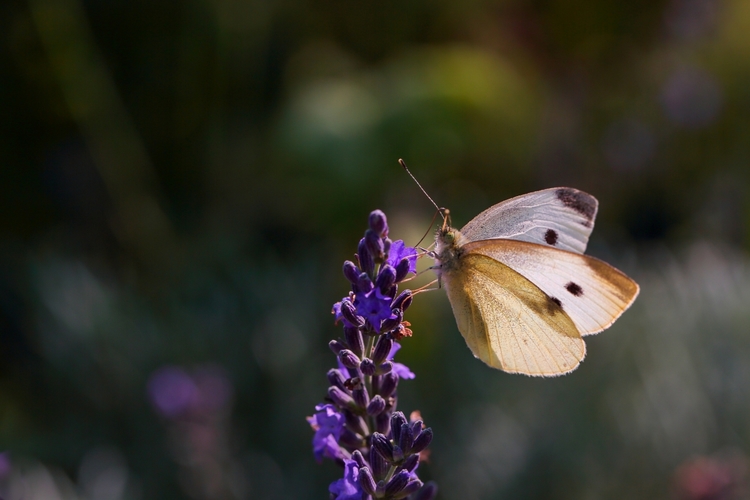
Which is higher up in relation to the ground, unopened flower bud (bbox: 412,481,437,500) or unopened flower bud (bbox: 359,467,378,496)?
unopened flower bud (bbox: 412,481,437,500)

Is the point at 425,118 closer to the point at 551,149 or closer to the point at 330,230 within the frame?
the point at 330,230

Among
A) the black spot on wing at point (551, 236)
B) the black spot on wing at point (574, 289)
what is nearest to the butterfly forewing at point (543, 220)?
the black spot on wing at point (551, 236)

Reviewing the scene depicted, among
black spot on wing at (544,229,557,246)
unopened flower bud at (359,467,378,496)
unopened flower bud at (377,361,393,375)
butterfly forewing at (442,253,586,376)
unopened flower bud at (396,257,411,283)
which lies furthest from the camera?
black spot on wing at (544,229,557,246)

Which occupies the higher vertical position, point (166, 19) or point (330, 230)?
point (166, 19)

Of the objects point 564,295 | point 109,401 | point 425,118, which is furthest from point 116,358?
point 564,295

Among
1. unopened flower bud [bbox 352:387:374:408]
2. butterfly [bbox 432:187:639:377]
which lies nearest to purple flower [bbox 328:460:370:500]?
unopened flower bud [bbox 352:387:374:408]

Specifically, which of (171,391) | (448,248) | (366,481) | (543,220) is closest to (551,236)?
(543,220)

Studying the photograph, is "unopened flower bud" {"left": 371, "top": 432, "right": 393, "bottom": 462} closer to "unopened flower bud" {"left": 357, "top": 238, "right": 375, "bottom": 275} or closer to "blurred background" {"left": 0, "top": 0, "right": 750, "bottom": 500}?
"unopened flower bud" {"left": 357, "top": 238, "right": 375, "bottom": 275}

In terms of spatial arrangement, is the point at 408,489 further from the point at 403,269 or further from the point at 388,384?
the point at 403,269
